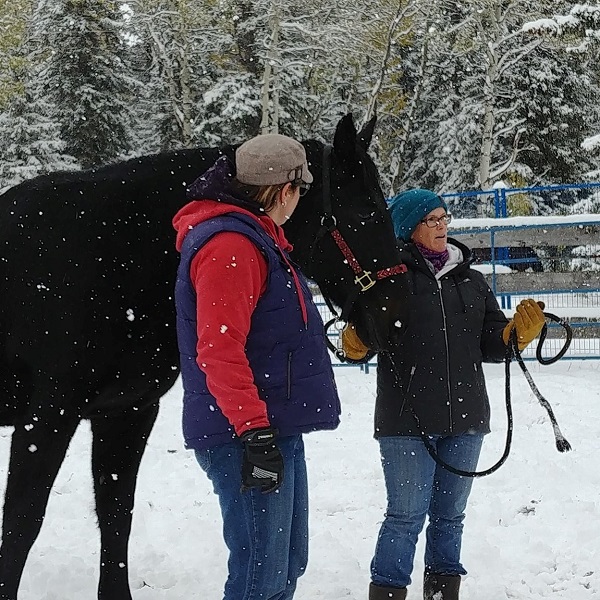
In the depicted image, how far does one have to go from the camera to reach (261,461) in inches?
70.2

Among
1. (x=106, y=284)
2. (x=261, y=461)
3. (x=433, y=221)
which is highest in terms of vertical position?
(x=433, y=221)

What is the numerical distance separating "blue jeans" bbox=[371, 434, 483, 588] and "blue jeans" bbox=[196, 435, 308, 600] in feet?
2.14

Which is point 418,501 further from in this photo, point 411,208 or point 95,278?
point 95,278

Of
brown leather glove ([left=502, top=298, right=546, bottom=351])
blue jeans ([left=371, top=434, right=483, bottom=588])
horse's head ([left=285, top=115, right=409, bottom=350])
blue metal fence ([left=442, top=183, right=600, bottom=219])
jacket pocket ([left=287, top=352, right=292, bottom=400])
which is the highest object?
blue metal fence ([left=442, top=183, right=600, bottom=219])

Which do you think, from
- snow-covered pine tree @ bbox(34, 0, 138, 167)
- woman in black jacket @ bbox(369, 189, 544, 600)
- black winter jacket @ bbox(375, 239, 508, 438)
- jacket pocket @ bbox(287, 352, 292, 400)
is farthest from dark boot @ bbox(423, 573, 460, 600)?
snow-covered pine tree @ bbox(34, 0, 138, 167)

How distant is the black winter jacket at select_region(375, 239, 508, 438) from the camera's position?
8.80 feet

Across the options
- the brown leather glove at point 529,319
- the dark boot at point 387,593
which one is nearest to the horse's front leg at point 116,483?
the dark boot at point 387,593

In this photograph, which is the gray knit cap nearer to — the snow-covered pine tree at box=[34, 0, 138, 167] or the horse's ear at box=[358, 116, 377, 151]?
the horse's ear at box=[358, 116, 377, 151]

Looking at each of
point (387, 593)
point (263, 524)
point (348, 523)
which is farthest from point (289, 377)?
point (348, 523)

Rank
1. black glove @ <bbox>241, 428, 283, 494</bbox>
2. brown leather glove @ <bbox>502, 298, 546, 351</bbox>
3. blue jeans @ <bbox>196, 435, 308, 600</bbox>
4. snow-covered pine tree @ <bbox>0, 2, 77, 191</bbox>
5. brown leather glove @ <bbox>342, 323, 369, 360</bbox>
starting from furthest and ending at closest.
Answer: snow-covered pine tree @ <bbox>0, 2, 77, 191</bbox>, brown leather glove @ <bbox>342, 323, 369, 360</bbox>, brown leather glove @ <bbox>502, 298, 546, 351</bbox>, blue jeans @ <bbox>196, 435, 308, 600</bbox>, black glove @ <bbox>241, 428, 283, 494</bbox>

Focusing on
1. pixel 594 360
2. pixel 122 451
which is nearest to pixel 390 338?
pixel 122 451

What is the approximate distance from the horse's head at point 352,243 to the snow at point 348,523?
55.2 inches

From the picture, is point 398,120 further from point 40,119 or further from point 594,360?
point 594,360

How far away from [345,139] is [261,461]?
123 cm
